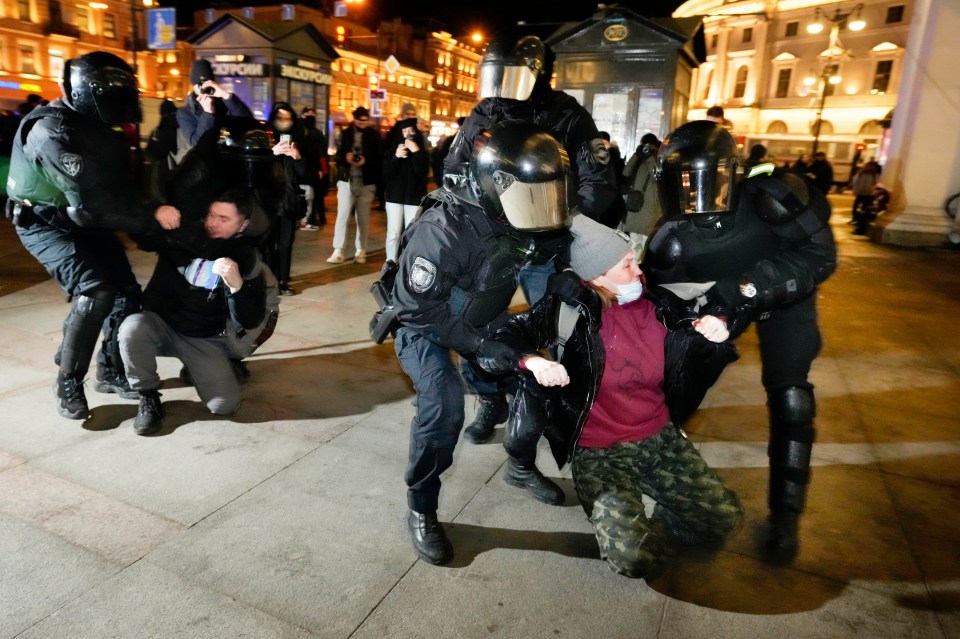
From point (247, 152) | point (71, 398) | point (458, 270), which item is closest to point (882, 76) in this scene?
point (247, 152)

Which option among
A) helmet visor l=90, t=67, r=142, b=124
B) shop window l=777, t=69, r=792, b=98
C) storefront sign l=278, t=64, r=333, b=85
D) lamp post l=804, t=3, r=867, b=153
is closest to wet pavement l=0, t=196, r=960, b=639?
helmet visor l=90, t=67, r=142, b=124

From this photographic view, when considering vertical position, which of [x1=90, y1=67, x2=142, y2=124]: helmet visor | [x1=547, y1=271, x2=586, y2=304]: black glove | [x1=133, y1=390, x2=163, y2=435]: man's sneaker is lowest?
[x1=133, y1=390, x2=163, y2=435]: man's sneaker

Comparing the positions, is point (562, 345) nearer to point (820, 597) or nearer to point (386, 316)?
point (386, 316)

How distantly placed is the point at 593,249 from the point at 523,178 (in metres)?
0.39

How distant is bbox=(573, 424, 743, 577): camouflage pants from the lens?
2.40m

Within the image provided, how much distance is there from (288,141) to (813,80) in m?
55.6

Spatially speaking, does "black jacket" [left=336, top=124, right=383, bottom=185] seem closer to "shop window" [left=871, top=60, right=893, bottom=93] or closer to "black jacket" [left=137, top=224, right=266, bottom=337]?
"black jacket" [left=137, top=224, right=266, bottom=337]

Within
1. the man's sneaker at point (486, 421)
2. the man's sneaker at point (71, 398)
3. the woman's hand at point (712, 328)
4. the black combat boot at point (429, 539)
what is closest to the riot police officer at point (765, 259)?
the woman's hand at point (712, 328)

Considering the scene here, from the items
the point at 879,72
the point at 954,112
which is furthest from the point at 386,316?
the point at 879,72

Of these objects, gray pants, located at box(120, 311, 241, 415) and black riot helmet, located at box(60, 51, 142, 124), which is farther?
gray pants, located at box(120, 311, 241, 415)

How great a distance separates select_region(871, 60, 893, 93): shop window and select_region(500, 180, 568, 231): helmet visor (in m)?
62.1

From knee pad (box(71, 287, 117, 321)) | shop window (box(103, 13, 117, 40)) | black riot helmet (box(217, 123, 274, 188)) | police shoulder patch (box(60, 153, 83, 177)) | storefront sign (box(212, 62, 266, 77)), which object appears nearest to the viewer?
police shoulder patch (box(60, 153, 83, 177))

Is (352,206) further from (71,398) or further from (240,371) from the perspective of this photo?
(71,398)

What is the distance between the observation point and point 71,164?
3354mm
